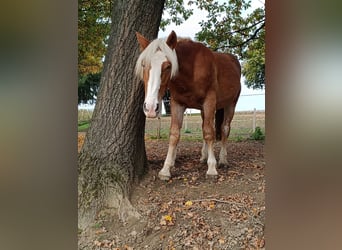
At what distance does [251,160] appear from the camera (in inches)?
67.8

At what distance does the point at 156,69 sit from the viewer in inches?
65.0

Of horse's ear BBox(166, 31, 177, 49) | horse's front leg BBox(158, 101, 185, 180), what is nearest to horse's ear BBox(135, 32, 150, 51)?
horse's ear BBox(166, 31, 177, 49)

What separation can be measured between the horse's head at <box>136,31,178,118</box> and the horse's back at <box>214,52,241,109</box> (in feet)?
0.73

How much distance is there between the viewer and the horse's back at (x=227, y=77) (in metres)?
1.74

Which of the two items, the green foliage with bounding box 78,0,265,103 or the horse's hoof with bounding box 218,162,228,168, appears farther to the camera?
the horse's hoof with bounding box 218,162,228,168

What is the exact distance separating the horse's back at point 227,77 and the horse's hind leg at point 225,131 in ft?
0.11

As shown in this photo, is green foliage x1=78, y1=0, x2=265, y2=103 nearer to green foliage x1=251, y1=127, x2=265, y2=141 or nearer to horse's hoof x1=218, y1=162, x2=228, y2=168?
green foliage x1=251, y1=127, x2=265, y2=141

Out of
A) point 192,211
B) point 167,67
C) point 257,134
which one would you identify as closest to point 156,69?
point 167,67

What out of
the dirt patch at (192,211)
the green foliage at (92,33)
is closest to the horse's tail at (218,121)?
the dirt patch at (192,211)

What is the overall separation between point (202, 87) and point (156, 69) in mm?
251

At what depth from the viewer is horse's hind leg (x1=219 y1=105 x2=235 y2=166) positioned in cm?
173
